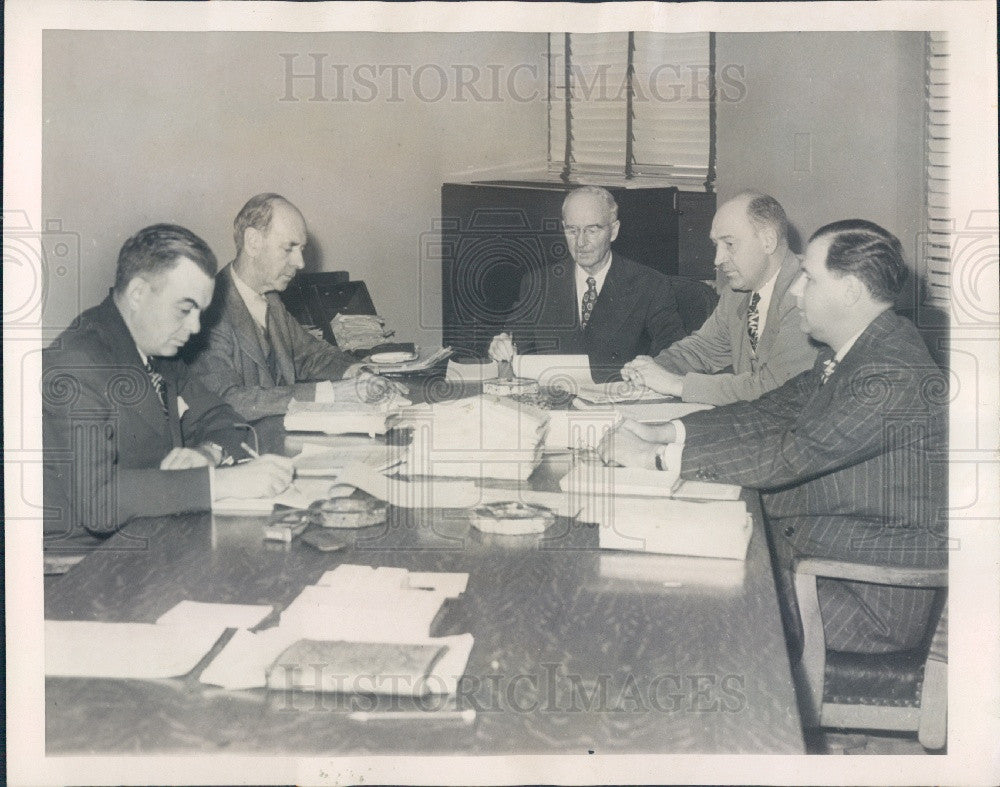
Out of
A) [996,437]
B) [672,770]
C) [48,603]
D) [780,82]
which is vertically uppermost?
[780,82]

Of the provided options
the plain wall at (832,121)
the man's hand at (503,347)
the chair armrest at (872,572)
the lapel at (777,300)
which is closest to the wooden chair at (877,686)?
the chair armrest at (872,572)

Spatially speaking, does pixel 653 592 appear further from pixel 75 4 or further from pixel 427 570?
pixel 75 4

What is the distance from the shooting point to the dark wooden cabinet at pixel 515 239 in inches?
101

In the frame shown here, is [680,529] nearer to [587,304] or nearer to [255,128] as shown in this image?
[587,304]

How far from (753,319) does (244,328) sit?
1.47 metres

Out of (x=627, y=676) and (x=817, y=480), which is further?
(x=817, y=480)

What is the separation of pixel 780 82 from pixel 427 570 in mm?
1489

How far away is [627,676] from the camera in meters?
1.60

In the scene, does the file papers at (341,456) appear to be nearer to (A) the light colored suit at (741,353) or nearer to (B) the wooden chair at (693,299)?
(A) the light colored suit at (741,353)

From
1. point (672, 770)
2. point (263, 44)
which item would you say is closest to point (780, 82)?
point (263, 44)

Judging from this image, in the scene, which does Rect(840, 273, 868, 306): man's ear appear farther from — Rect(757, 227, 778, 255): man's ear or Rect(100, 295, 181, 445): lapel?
Rect(100, 295, 181, 445): lapel

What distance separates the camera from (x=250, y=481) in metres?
2.17

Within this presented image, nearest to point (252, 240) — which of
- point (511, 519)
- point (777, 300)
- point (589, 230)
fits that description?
point (589, 230)

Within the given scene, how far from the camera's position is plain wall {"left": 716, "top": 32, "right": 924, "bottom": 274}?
232 centimetres
